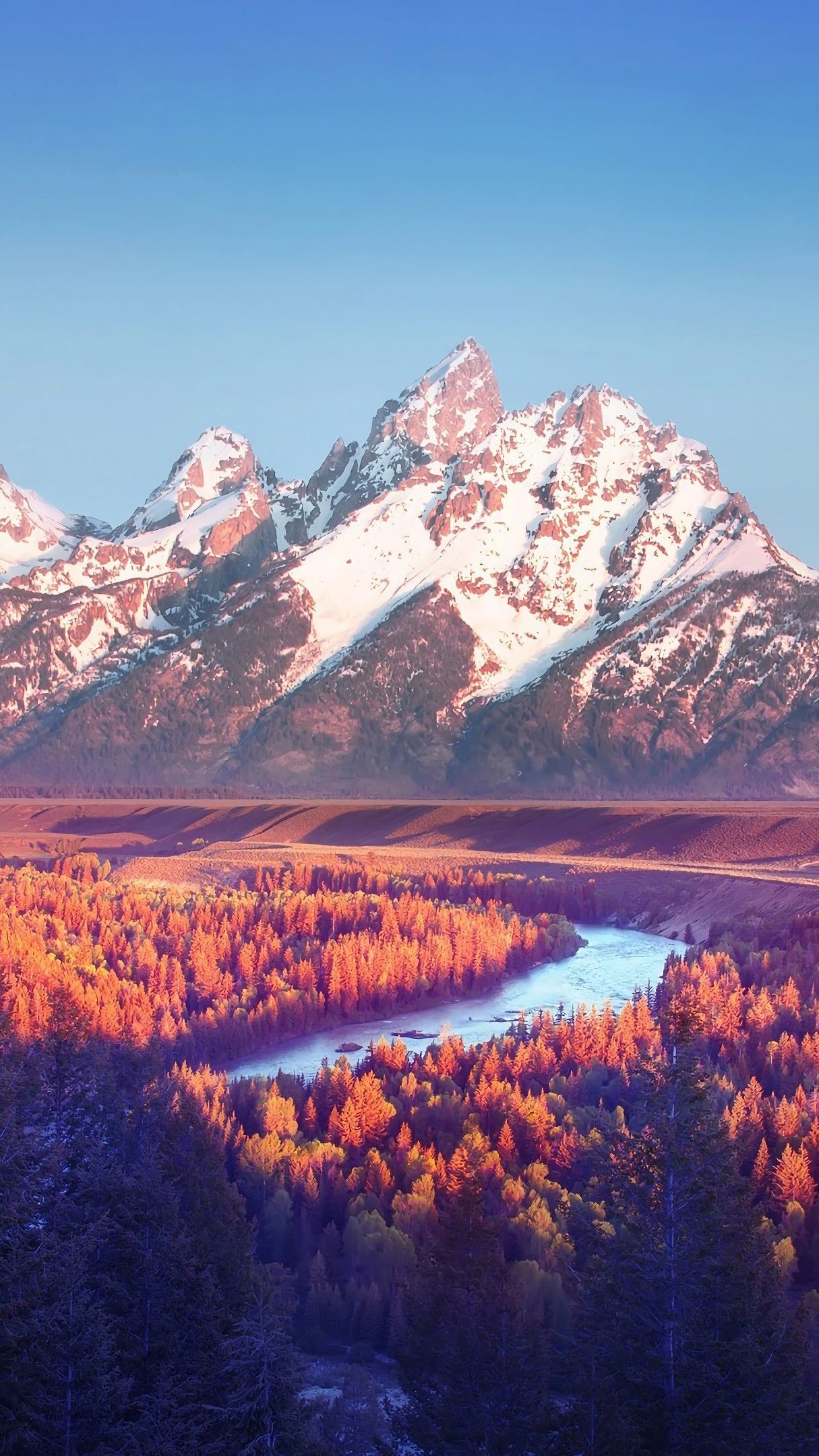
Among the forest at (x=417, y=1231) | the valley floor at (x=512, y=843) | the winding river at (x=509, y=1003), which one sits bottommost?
the winding river at (x=509, y=1003)

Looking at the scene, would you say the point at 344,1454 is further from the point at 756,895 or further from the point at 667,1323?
the point at 756,895

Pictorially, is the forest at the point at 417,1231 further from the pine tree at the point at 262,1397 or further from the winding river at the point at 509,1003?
the winding river at the point at 509,1003

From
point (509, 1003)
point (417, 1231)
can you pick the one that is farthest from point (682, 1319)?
point (509, 1003)

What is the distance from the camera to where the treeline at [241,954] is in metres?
68.2

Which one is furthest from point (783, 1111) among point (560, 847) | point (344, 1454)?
point (560, 847)

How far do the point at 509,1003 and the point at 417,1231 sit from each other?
4413 cm

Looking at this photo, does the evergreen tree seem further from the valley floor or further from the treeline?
the valley floor

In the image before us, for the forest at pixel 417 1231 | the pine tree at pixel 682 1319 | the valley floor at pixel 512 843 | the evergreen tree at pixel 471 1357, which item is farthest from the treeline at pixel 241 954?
the pine tree at pixel 682 1319

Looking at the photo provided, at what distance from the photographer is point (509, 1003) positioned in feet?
272

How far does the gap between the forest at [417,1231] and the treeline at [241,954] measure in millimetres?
574

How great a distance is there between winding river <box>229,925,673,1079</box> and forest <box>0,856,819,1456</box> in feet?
9.58

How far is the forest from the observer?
24094 mm

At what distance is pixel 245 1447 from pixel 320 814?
147 metres

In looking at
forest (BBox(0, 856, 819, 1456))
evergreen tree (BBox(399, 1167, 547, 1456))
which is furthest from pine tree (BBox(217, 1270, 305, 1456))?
evergreen tree (BBox(399, 1167, 547, 1456))
